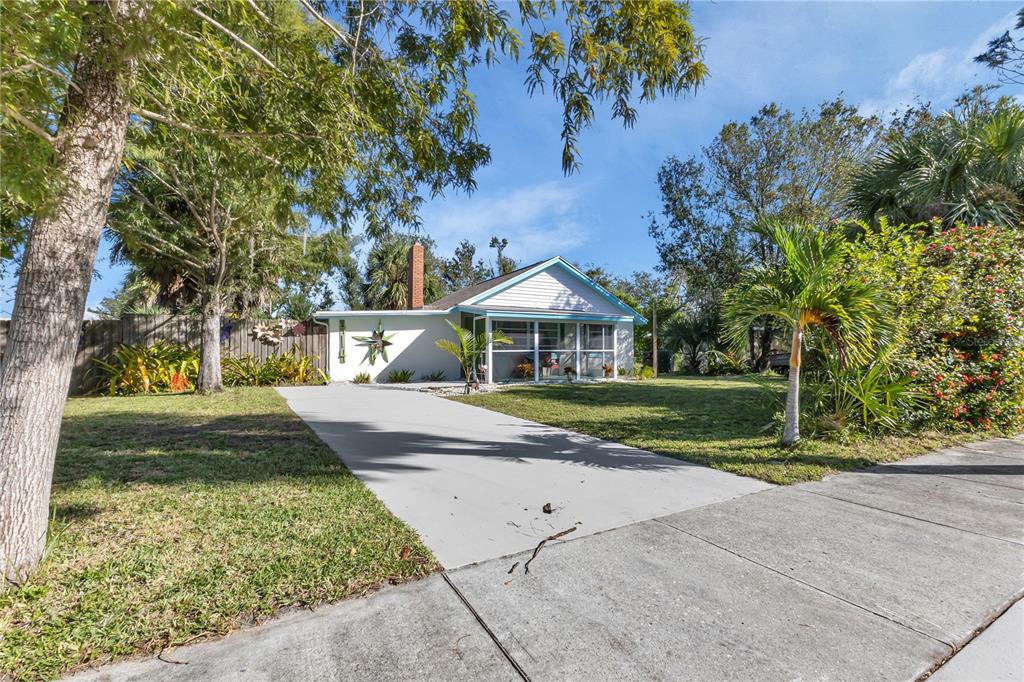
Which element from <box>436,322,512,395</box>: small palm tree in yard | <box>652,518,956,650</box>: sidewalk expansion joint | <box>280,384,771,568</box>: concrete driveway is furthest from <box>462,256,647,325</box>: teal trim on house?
<box>652,518,956,650</box>: sidewalk expansion joint

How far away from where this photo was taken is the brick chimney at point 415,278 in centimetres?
1830

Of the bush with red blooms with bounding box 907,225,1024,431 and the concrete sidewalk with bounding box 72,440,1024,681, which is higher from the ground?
the bush with red blooms with bounding box 907,225,1024,431

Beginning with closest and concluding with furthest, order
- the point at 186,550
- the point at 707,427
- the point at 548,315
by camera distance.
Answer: the point at 186,550 < the point at 707,427 < the point at 548,315

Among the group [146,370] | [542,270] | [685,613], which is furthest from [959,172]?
[146,370]

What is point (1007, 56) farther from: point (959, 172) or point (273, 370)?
point (273, 370)

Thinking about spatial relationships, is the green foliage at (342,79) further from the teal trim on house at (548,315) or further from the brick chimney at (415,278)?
the brick chimney at (415,278)

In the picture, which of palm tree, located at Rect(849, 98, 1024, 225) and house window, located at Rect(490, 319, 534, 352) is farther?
house window, located at Rect(490, 319, 534, 352)

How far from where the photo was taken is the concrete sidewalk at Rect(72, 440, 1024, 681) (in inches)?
69.7

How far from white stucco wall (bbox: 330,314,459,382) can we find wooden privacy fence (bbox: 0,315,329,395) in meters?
0.67

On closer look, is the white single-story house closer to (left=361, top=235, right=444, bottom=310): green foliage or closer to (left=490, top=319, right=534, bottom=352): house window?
(left=490, top=319, right=534, bottom=352): house window

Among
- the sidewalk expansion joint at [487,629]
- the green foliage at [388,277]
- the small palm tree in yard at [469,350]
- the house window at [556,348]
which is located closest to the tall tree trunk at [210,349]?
the small palm tree in yard at [469,350]

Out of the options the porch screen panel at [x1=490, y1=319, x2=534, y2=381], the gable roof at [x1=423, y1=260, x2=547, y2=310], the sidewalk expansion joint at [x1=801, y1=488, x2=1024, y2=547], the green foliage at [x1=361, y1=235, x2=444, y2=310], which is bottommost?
the sidewalk expansion joint at [x1=801, y1=488, x2=1024, y2=547]

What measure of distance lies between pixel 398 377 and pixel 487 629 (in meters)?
14.0

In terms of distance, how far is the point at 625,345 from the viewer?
18281 millimetres
